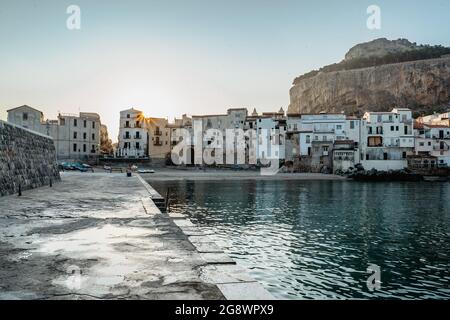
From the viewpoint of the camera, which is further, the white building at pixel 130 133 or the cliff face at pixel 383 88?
the cliff face at pixel 383 88

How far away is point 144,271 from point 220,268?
4.58 feet

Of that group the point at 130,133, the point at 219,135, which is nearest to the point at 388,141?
the point at 219,135

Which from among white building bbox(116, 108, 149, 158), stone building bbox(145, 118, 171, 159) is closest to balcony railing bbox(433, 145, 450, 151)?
stone building bbox(145, 118, 171, 159)

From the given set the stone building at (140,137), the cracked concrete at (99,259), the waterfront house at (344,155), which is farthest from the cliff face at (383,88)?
the cracked concrete at (99,259)

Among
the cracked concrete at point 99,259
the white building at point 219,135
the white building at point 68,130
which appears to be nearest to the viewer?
the cracked concrete at point 99,259

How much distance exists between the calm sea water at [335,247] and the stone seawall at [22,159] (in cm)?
1024

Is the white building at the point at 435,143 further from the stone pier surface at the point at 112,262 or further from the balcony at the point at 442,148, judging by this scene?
the stone pier surface at the point at 112,262

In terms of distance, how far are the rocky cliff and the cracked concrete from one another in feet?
455

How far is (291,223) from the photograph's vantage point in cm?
2102

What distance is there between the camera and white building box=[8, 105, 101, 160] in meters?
81.1

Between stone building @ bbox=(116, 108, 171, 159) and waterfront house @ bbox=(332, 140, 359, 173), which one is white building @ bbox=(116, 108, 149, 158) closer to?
stone building @ bbox=(116, 108, 171, 159)

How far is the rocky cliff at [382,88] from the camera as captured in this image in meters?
134

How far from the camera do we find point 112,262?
7.13 meters

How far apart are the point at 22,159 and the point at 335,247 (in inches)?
820
